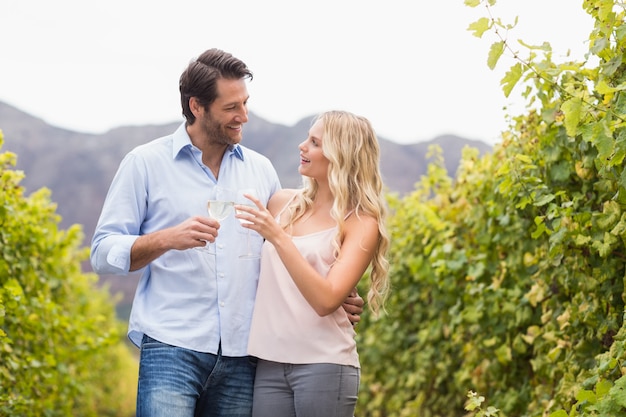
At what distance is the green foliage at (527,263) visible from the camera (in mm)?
2732

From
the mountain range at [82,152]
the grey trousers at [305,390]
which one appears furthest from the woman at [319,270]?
the mountain range at [82,152]

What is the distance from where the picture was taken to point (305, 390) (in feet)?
9.16

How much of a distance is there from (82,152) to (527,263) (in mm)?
23762

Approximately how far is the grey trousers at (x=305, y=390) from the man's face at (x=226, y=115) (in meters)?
0.88

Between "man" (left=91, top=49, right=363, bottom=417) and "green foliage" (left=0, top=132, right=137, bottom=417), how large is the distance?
953 millimetres

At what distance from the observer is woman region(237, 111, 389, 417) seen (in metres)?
2.78

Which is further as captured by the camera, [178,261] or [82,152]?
[82,152]

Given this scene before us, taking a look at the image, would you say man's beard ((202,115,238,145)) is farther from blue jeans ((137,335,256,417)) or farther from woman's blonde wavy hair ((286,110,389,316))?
blue jeans ((137,335,256,417))

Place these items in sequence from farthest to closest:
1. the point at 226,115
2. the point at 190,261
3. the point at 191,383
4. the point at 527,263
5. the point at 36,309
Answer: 1. the point at 36,309
2. the point at 527,263
3. the point at 226,115
4. the point at 190,261
5. the point at 191,383

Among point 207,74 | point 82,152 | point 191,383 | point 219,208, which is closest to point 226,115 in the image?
point 207,74

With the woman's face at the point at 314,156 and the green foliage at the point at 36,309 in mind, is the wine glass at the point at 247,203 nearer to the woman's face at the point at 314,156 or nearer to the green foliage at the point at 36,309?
the woman's face at the point at 314,156

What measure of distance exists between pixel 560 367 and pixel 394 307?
307cm

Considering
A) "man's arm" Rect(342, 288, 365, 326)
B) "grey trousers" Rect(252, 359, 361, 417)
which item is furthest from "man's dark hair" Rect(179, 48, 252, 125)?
"grey trousers" Rect(252, 359, 361, 417)

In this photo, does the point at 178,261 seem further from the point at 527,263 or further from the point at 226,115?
the point at 527,263
